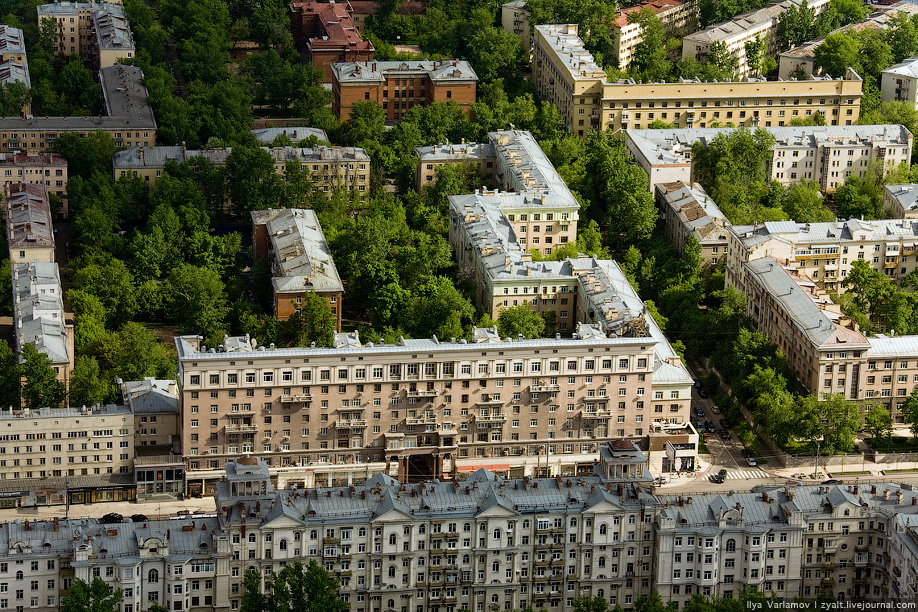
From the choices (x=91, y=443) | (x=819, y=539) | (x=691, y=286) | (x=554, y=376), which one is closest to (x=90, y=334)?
(x=91, y=443)

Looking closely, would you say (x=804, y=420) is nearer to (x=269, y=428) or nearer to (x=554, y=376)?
(x=554, y=376)

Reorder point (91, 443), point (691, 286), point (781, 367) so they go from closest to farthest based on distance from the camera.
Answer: point (91, 443), point (781, 367), point (691, 286)

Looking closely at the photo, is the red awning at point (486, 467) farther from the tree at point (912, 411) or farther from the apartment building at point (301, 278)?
the tree at point (912, 411)

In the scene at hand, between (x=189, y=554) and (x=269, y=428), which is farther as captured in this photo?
(x=269, y=428)

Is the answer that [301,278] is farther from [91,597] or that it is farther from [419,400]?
[91,597]

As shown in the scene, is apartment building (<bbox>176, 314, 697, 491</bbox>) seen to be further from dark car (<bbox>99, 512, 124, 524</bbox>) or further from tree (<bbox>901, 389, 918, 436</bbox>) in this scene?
tree (<bbox>901, 389, 918, 436</bbox>)

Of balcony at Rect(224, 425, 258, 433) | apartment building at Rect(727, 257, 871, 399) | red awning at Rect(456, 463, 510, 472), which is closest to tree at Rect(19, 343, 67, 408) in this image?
balcony at Rect(224, 425, 258, 433)

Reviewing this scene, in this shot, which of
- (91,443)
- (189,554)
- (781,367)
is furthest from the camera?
(781,367)
